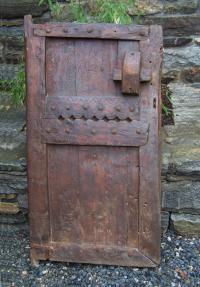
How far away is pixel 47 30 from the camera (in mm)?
2350

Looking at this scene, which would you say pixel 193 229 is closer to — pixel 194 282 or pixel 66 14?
pixel 194 282

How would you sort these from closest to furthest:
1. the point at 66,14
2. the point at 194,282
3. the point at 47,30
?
the point at 47,30 < the point at 194,282 < the point at 66,14

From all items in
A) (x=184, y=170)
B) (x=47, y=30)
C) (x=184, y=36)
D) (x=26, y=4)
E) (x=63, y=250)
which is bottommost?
(x=63, y=250)

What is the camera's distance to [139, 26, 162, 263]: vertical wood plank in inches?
91.4

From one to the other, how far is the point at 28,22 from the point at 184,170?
1.19m

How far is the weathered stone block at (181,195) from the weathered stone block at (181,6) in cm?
168


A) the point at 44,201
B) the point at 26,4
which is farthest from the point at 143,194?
the point at 26,4

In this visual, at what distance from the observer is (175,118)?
129 inches

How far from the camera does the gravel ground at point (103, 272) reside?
253cm

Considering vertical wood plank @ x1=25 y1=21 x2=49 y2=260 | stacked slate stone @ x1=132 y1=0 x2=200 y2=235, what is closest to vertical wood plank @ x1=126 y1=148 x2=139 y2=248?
stacked slate stone @ x1=132 y1=0 x2=200 y2=235

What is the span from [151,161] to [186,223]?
63 cm

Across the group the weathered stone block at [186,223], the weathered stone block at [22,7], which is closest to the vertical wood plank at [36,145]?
the weathered stone block at [186,223]

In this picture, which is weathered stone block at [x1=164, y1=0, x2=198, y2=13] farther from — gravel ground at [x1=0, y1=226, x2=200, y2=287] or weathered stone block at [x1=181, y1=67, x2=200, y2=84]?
gravel ground at [x1=0, y1=226, x2=200, y2=287]

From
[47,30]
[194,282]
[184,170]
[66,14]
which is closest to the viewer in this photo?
[47,30]
